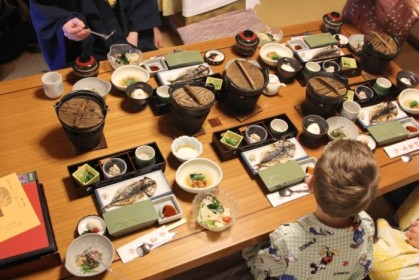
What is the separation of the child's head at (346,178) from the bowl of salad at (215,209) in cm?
42

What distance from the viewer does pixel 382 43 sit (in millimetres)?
2562

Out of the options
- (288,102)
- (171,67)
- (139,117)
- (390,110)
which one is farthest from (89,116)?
(390,110)

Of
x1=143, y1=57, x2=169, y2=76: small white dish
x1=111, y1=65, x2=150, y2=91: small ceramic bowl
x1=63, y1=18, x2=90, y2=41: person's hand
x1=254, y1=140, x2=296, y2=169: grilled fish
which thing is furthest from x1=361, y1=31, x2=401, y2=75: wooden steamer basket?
x1=63, y1=18, x2=90, y2=41: person's hand

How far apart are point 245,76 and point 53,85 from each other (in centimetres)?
100

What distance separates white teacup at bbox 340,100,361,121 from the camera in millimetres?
2258

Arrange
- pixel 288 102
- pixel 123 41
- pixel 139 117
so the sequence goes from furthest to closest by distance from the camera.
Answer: pixel 123 41 < pixel 288 102 < pixel 139 117

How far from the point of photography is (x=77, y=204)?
174cm

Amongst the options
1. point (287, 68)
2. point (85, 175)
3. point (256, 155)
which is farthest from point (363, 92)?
point (85, 175)

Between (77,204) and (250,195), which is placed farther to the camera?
(250,195)

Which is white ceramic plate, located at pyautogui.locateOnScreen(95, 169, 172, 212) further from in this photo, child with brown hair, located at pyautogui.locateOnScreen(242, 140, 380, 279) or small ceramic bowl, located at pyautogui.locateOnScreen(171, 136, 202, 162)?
child with brown hair, located at pyautogui.locateOnScreen(242, 140, 380, 279)

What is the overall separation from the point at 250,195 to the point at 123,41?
1616 millimetres

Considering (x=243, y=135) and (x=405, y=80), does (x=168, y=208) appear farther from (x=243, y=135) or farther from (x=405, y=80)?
(x=405, y=80)

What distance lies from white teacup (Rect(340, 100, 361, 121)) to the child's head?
78 centimetres

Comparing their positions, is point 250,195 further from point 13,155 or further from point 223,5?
point 223,5
